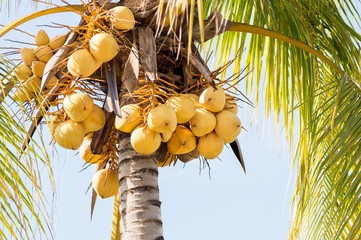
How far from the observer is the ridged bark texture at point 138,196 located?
263 centimetres

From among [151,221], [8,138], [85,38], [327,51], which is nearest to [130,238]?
[151,221]

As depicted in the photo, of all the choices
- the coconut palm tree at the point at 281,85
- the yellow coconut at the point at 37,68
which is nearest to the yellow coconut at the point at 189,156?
the coconut palm tree at the point at 281,85

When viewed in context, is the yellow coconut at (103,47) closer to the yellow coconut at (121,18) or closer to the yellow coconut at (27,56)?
the yellow coconut at (121,18)

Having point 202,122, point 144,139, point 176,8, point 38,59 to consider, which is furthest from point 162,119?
point 38,59

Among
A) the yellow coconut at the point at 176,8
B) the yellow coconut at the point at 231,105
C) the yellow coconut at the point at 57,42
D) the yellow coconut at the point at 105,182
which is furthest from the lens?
the yellow coconut at the point at 105,182

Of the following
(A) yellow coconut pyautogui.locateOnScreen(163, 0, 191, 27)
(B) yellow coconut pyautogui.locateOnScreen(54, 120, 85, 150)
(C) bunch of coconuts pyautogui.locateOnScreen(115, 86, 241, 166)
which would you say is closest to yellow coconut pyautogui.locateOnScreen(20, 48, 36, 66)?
(B) yellow coconut pyautogui.locateOnScreen(54, 120, 85, 150)

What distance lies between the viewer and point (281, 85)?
149 inches

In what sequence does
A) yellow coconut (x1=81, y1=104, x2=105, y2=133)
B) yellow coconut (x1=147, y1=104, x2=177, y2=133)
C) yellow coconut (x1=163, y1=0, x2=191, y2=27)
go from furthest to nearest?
1. yellow coconut (x1=81, y1=104, x2=105, y2=133)
2. yellow coconut (x1=147, y1=104, x2=177, y2=133)
3. yellow coconut (x1=163, y1=0, x2=191, y2=27)

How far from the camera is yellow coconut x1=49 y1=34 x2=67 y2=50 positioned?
296 centimetres

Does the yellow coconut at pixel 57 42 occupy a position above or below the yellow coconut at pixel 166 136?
above

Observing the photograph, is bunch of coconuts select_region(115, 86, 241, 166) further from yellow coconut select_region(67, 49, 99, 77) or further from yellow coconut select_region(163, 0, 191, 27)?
yellow coconut select_region(163, 0, 191, 27)

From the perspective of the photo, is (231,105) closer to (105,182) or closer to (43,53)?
(105,182)

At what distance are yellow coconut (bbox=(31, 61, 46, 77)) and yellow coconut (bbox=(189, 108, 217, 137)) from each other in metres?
0.83

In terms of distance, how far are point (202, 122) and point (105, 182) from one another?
0.72 m
